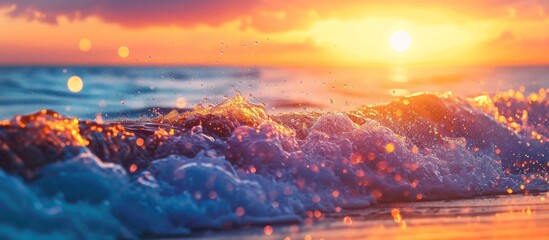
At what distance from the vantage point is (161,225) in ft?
17.1

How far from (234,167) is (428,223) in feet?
5.53

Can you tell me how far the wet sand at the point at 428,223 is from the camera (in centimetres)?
522

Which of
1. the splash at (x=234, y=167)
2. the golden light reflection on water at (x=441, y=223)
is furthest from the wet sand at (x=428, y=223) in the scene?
the splash at (x=234, y=167)

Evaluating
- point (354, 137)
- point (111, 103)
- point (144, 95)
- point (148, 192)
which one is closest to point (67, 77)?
point (144, 95)

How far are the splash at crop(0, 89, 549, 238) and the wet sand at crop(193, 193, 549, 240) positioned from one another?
23 cm

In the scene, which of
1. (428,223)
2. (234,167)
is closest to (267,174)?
(234,167)

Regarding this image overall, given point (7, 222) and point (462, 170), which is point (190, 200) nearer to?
point (7, 222)

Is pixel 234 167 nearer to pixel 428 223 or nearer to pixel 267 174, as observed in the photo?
pixel 267 174

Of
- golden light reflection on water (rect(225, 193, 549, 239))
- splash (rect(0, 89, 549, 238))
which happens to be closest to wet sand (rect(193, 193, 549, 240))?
golden light reflection on water (rect(225, 193, 549, 239))

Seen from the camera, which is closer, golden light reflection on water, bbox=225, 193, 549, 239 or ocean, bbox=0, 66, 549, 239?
ocean, bbox=0, 66, 549, 239

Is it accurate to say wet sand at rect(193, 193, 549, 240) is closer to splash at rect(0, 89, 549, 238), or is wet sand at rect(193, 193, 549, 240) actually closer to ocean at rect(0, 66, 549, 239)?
ocean at rect(0, 66, 549, 239)

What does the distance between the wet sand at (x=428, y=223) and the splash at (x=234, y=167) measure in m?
0.23

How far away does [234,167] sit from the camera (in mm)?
6395

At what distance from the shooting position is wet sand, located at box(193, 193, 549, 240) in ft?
17.1
